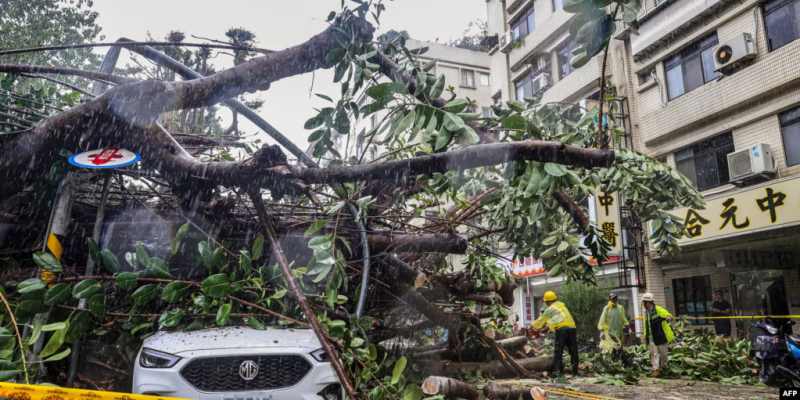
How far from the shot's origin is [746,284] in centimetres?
1534

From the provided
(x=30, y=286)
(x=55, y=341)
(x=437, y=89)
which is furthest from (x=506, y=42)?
(x=55, y=341)

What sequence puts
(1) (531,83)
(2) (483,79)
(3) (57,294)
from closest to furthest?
(3) (57,294) → (1) (531,83) → (2) (483,79)

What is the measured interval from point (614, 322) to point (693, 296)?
694 cm

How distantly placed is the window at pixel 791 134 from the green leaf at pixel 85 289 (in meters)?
14.4

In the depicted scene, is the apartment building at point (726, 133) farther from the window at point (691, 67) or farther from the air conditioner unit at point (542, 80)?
the air conditioner unit at point (542, 80)

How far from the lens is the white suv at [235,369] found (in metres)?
3.87

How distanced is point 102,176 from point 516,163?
15.1 feet

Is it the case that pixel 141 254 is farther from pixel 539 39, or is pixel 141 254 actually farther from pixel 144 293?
pixel 539 39

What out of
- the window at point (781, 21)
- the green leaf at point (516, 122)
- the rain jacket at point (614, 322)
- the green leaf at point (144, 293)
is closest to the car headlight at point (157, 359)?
the green leaf at point (144, 293)

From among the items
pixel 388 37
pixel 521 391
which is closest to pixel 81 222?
pixel 388 37

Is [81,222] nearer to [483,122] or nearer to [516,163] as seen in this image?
[483,122]

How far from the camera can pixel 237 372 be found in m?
4.02

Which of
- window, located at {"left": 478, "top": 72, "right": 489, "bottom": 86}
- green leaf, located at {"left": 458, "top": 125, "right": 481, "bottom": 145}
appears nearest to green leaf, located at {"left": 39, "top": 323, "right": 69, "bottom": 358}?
green leaf, located at {"left": 458, "top": 125, "right": 481, "bottom": 145}

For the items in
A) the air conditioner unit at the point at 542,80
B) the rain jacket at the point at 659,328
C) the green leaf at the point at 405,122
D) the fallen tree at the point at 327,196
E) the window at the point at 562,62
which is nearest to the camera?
the green leaf at the point at 405,122
